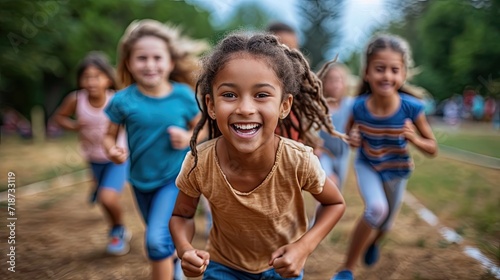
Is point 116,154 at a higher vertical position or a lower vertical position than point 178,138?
lower

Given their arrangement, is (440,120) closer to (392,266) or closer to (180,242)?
(392,266)

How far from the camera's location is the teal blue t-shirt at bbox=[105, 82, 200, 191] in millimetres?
3260

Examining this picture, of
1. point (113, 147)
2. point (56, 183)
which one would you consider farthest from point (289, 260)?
point (56, 183)

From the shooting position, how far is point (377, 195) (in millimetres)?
3514

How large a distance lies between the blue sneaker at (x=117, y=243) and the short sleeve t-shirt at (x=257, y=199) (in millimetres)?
2223

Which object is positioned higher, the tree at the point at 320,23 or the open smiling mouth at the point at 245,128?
the tree at the point at 320,23

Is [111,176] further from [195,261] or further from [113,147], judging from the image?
[195,261]

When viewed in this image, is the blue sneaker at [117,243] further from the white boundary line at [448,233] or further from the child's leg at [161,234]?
the white boundary line at [448,233]

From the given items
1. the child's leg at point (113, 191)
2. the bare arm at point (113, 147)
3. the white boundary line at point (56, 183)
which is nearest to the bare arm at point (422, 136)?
the bare arm at point (113, 147)

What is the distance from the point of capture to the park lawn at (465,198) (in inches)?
162

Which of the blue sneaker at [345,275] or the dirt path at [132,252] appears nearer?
the blue sneaker at [345,275]

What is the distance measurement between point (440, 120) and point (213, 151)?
5.37 metres

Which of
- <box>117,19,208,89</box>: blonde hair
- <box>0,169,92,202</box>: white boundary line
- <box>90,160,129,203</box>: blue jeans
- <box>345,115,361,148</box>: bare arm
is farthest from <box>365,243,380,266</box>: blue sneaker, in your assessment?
<box>0,169,92,202</box>: white boundary line

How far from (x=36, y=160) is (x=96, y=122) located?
7346 millimetres
